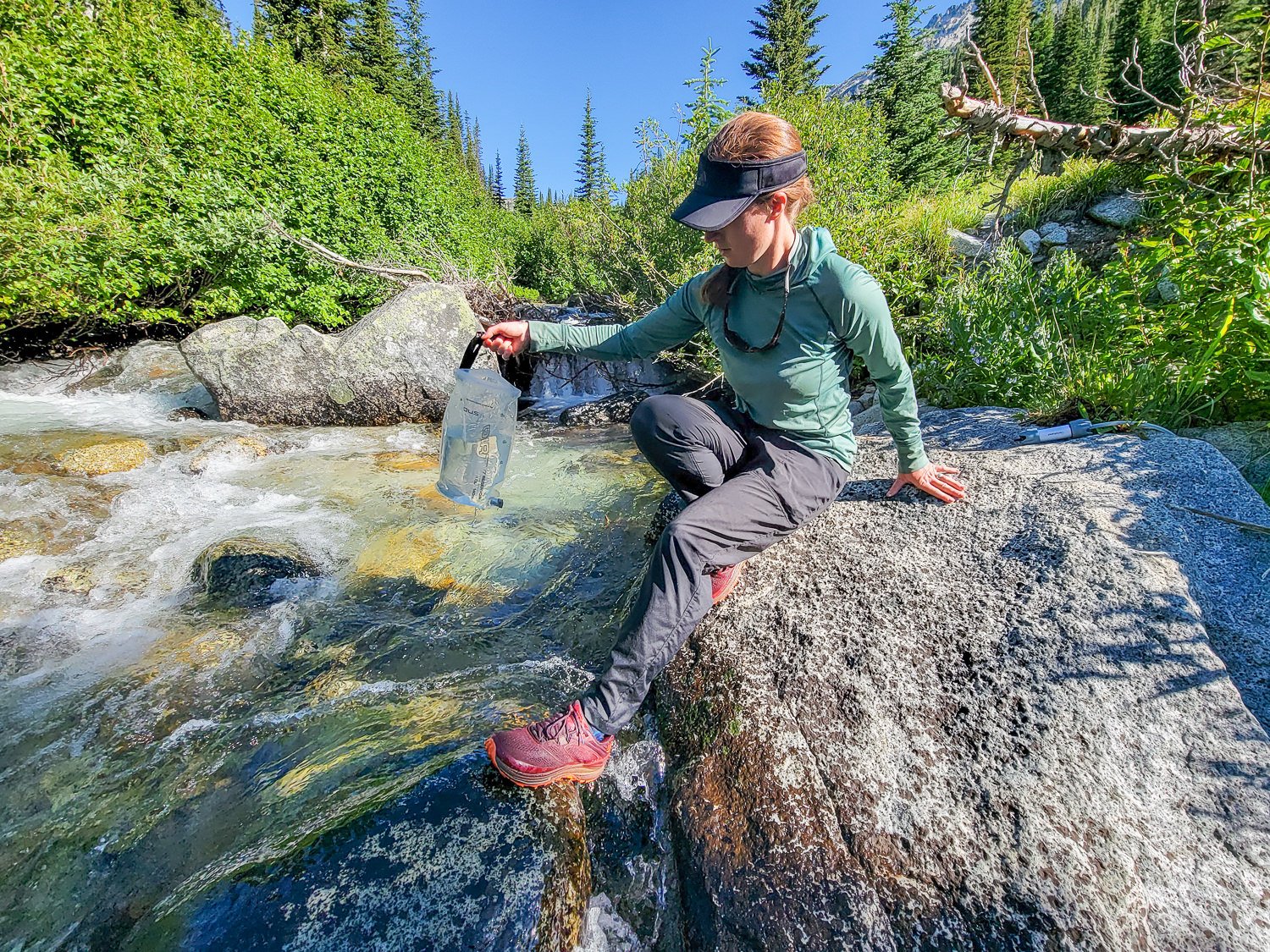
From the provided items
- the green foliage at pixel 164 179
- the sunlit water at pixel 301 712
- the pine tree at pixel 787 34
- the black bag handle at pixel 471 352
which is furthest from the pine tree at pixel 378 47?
the black bag handle at pixel 471 352

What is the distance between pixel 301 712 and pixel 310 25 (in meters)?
38.1

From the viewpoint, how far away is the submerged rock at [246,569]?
361 centimetres

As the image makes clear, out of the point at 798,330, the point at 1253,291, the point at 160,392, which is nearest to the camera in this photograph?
the point at 798,330

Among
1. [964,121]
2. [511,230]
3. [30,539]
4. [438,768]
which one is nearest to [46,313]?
[30,539]

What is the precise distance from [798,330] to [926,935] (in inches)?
76.3

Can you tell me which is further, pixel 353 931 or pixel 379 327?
pixel 379 327

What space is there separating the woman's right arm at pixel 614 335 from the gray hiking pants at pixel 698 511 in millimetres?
314

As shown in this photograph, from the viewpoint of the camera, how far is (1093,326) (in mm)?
4203

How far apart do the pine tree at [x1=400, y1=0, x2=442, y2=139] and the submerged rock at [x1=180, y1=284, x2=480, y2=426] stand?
40.9 m

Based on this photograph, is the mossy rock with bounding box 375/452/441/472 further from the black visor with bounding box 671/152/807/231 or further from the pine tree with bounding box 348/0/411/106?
the pine tree with bounding box 348/0/411/106

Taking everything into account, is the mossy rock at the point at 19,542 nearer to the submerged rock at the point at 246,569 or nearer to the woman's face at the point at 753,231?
the submerged rock at the point at 246,569

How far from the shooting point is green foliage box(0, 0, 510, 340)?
6.76 meters

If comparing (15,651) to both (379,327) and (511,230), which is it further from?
(511,230)

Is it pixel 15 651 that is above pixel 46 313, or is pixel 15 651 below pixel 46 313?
below
